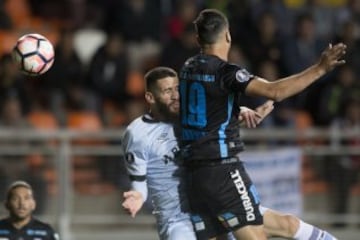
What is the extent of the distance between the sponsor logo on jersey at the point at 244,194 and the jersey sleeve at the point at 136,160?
76 centimetres

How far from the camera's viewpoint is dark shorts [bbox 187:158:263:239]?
9258mm

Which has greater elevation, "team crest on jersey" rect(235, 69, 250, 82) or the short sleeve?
"team crest on jersey" rect(235, 69, 250, 82)

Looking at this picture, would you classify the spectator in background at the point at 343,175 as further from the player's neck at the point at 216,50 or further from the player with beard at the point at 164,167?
the player's neck at the point at 216,50

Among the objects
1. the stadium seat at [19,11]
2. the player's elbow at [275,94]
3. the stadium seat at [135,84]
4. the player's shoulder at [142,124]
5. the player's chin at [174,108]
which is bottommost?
the player's elbow at [275,94]

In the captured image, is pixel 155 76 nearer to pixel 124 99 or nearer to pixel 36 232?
pixel 36 232

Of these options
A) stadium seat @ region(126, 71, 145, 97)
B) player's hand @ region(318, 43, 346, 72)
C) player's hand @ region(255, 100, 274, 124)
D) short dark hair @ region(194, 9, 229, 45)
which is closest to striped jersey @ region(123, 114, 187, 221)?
player's hand @ region(255, 100, 274, 124)

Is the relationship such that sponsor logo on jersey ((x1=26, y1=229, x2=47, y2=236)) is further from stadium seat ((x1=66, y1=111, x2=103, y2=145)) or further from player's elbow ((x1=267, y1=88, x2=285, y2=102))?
stadium seat ((x1=66, y1=111, x2=103, y2=145))

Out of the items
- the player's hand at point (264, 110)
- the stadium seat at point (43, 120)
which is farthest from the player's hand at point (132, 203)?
the stadium seat at point (43, 120)

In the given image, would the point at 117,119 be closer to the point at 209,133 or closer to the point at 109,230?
the point at 109,230

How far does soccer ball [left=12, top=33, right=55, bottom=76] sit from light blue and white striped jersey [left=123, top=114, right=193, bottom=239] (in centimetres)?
97

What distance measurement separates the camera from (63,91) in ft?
51.8

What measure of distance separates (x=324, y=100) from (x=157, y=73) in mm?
6495

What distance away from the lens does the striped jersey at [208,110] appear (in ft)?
29.7

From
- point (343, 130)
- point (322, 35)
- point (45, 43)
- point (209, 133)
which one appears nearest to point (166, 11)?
point (322, 35)
